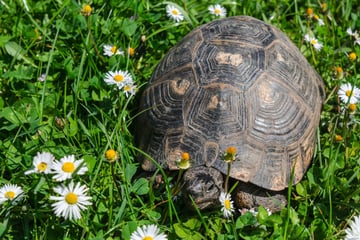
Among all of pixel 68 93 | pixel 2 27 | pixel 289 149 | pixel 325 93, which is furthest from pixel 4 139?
pixel 325 93

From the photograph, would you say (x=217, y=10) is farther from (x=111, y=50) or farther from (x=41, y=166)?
(x=41, y=166)

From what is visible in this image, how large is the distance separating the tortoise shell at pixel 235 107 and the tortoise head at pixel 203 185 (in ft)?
0.17

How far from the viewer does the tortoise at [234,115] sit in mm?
2826

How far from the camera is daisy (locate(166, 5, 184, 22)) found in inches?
149

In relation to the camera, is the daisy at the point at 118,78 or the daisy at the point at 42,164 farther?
the daisy at the point at 118,78

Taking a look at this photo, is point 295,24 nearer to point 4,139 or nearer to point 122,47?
point 122,47

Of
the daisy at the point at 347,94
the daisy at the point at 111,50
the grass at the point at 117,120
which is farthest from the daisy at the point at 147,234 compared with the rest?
the daisy at the point at 347,94

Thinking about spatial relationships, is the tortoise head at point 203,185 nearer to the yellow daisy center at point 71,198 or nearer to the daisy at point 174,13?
the yellow daisy center at point 71,198

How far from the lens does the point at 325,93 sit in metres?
3.55

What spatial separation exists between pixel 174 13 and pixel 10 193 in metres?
1.76

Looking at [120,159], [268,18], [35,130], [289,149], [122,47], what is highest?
[268,18]

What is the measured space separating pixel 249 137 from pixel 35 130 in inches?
43.7

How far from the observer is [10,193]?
257cm

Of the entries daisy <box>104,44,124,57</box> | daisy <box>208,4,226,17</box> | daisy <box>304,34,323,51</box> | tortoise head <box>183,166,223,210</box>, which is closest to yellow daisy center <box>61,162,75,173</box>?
tortoise head <box>183,166,223,210</box>
